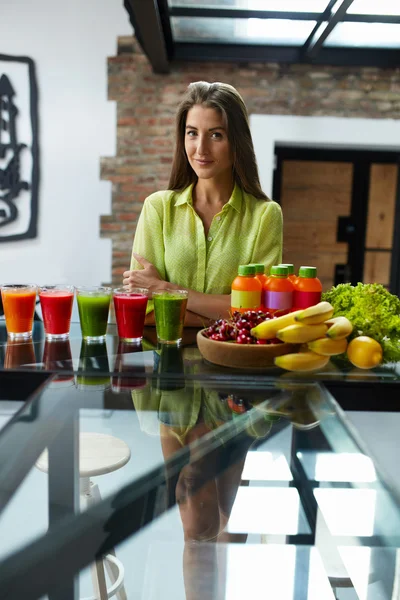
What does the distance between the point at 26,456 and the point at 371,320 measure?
2.79 ft

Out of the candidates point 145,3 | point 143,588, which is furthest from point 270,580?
point 145,3

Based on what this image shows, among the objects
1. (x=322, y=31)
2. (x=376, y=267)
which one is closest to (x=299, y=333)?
(x=322, y=31)

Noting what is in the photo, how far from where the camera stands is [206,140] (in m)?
1.96

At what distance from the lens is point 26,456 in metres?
0.95

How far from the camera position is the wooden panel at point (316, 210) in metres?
5.05

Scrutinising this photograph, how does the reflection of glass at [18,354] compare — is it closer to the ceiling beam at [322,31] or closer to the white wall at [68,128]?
the ceiling beam at [322,31]

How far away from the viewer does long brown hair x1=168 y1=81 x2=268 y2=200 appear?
1.96 meters

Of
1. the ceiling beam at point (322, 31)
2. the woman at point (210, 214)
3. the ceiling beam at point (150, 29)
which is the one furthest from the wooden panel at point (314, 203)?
the woman at point (210, 214)

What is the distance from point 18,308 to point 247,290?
609mm

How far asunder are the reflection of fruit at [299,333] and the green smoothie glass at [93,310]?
0.51m

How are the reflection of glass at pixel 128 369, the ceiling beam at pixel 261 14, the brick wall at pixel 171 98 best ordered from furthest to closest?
the brick wall at pixel 171 98, the ceiling beam at pixel 261 14, the reflection of glass at pixel 128 369

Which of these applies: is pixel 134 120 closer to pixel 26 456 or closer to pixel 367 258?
pixel 367 258

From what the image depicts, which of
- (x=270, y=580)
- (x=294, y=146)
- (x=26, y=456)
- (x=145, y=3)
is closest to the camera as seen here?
(x=26, y=456)

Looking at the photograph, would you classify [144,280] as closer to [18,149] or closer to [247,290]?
[247,290]
